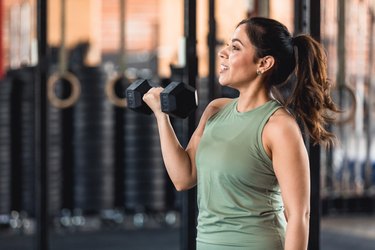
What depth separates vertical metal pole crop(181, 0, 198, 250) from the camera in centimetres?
192

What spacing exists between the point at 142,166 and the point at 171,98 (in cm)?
422

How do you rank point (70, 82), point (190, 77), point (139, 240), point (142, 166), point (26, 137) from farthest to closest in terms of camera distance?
point (142, 166), point (26, 137), point (139, 240), point (70, 82), point (190, 77)

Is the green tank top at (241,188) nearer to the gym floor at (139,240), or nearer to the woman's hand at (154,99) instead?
the woman's hand at (154,99)

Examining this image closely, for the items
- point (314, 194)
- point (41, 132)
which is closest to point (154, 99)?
point (41, 132)

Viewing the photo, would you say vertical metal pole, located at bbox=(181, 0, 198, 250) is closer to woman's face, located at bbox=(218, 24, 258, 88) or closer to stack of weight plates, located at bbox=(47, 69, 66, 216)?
Answer: woman's face, located at bbox=(218, 24, 258, 88)

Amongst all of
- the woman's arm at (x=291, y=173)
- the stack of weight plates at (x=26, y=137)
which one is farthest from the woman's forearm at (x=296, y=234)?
the stack of weight plates at (x=26, y=137)

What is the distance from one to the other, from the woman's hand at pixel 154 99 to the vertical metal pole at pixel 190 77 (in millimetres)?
340

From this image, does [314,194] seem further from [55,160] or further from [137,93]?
[55,160]

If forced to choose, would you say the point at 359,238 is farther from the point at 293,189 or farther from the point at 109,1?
the point at 293,189

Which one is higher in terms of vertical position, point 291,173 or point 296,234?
point 291,173

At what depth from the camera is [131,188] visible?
569 cm

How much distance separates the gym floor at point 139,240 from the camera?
511 centimetres

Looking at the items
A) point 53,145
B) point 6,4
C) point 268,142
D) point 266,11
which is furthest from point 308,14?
point 6,4

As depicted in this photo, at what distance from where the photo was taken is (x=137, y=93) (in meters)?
1.59
